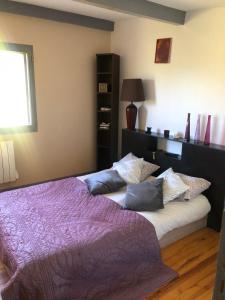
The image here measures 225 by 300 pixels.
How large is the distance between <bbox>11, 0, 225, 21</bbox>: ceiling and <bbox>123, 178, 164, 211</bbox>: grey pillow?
181 centimetres

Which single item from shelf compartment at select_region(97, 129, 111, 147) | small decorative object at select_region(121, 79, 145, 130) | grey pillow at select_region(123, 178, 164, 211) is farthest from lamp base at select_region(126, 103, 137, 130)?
grey pillow at select_region(123, 178, 164, 211)

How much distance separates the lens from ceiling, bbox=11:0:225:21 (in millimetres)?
2773

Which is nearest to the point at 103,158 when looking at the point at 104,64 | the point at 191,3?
the point at 104,64

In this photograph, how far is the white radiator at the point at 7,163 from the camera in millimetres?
3451

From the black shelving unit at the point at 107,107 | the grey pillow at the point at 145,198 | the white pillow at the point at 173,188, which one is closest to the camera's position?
the grey pillow at the point at 145,198

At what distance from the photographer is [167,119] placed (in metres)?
3.56

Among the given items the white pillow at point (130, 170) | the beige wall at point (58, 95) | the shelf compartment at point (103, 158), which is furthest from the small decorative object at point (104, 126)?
the white pillow at point (130, 170)

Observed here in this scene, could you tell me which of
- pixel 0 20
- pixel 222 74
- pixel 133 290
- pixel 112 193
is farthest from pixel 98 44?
pixel 133 290

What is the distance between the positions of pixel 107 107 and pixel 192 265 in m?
2.65

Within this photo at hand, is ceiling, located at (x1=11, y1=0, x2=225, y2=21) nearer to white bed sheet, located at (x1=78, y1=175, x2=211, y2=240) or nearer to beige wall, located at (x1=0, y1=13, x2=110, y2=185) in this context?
beige wall, located at (x1=0, y1=13, x2=110, y2=185)

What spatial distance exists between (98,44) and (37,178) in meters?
2.24

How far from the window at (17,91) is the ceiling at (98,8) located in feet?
2.00

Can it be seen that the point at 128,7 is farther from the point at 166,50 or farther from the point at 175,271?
the point at 175,271

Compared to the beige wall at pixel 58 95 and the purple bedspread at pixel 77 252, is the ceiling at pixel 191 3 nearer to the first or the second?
the beige wall at pixel 58 95
